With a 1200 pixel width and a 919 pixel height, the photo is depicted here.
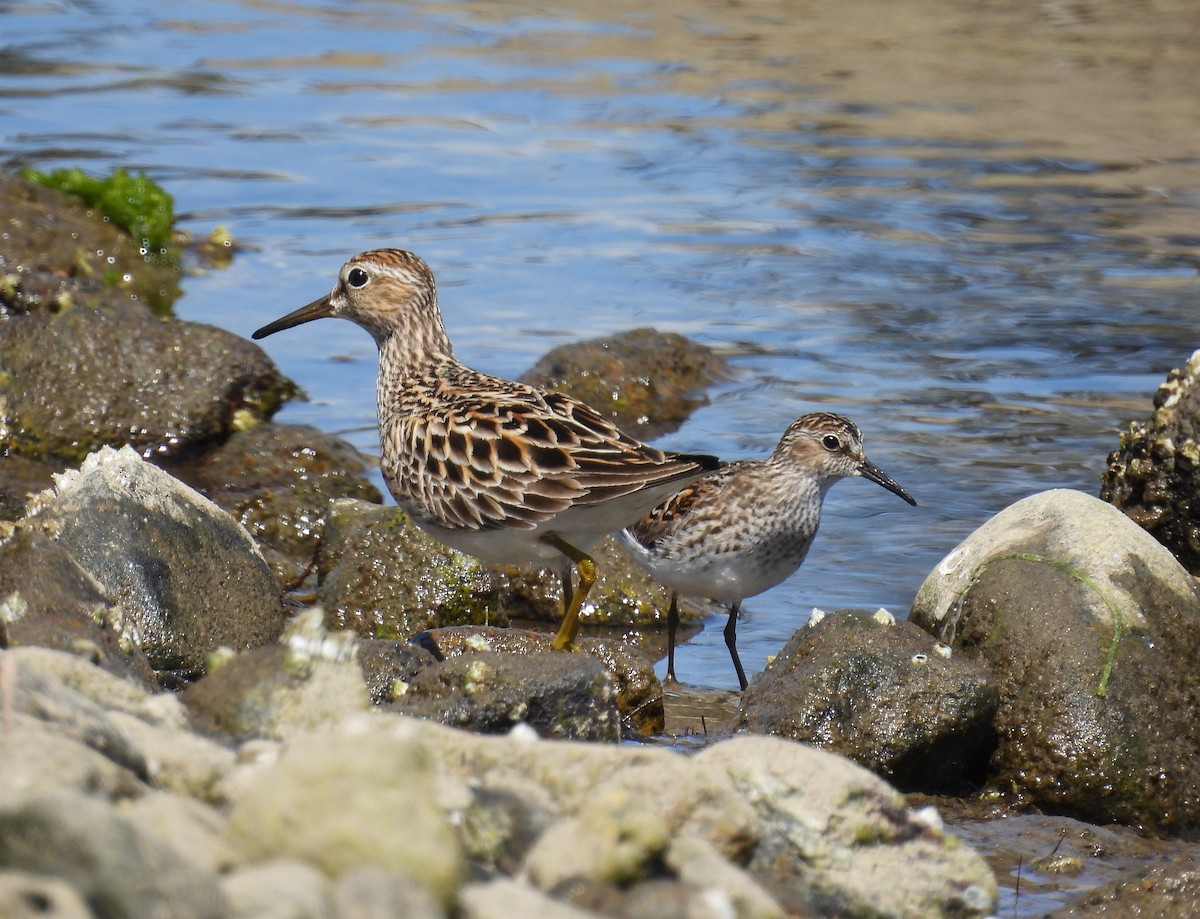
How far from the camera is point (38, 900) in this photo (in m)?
2.66

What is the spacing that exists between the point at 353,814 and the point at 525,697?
214 cm

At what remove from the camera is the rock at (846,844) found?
422 centimetres

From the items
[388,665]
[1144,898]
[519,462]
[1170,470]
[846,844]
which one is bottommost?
[1144,898]

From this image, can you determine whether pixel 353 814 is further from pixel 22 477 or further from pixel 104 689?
pixel 22 477

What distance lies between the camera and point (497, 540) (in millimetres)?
6953

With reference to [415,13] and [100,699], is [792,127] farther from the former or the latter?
[100,699]

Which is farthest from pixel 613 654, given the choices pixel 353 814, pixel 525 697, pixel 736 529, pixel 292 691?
pixel 353 814

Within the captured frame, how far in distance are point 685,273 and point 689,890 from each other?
11.7m

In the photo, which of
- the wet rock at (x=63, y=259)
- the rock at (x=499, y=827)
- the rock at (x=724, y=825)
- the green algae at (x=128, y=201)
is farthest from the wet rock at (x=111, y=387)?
the rock at (x=499, y=827)

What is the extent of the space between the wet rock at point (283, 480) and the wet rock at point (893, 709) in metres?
3.40

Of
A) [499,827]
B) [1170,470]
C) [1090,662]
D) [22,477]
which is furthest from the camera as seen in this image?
[22,477]

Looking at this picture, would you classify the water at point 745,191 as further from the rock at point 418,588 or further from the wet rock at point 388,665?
the wet rock at point 388,665

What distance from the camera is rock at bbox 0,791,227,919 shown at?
9.18 feet

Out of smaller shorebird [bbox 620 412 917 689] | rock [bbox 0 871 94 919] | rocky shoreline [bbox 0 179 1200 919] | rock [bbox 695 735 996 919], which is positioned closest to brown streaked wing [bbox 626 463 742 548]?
smaller shorebird [bbox 620 412 917 689]
